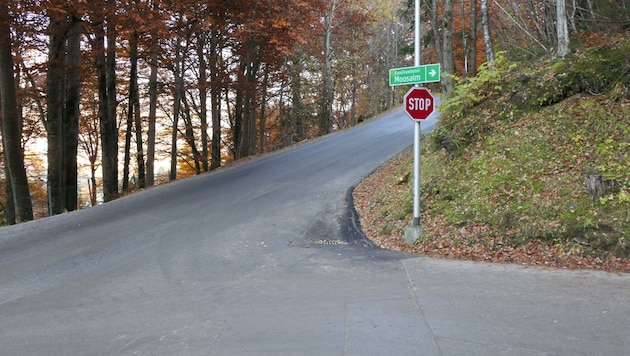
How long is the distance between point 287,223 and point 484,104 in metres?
5.73

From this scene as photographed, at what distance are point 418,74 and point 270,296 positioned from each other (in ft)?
15.8

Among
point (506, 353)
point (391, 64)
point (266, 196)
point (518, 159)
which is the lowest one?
point (506, 353)

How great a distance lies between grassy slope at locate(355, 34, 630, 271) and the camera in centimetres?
700

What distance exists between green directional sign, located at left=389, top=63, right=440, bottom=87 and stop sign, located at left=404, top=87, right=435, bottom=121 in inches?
8.0

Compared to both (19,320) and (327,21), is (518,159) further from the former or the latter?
(327,21)

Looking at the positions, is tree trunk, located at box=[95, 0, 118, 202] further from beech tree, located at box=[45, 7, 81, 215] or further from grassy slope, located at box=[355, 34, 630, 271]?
grassy slope, located at box=[355, 34, 630, 271]

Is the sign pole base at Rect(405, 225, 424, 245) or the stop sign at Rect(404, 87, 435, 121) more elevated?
the stop sign at Rect(404, 87, 435, 121)

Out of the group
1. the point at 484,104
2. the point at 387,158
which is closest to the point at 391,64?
the point at 387,158

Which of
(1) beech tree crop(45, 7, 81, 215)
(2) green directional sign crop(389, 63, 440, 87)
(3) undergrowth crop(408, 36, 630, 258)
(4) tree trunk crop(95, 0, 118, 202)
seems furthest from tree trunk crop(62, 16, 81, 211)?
(3) undergrowth crop(408, 36, 630, 258)

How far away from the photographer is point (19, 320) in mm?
5367

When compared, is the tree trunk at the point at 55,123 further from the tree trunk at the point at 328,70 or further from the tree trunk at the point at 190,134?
the tree trunk at the point at 328,70

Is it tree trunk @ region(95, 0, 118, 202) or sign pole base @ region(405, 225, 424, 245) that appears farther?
tree trunk @ region(95, 0, 118, 202)

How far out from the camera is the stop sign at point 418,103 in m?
8.23

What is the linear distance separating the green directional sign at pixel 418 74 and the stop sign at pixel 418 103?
0.20 m
